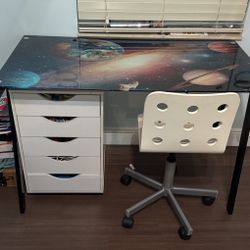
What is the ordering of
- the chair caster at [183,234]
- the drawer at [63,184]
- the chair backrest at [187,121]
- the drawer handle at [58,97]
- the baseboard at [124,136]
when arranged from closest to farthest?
the chair backrest at [187,121], the drawer handle at [58,97], the chair caster at [183,234], the drawer at [63,184], the baseboard at [124,136]

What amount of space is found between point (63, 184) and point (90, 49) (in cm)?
77

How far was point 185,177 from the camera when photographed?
2.23 meters

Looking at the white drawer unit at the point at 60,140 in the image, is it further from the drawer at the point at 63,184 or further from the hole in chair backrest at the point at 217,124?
the hole in chair backrest at the point at 217,124

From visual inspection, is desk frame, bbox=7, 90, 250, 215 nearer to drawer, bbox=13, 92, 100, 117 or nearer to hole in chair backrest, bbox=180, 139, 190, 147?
drawer, bbox=13, 92, 100, 117

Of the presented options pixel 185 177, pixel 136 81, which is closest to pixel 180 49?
pixel 136 81

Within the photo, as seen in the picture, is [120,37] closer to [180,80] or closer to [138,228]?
[180,80]

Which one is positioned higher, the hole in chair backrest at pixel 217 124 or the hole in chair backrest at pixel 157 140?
the hole in chair backrest at pixel 217 124

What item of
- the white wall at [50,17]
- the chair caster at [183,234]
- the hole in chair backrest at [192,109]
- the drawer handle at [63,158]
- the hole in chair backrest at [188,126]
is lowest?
the chair caster at [183,234]

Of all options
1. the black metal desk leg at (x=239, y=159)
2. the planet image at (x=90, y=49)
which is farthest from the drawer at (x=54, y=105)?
the black metal desk leg at (x=239, y=159)

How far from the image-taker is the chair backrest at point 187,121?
146 centimetres

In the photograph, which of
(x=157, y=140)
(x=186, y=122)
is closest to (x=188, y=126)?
(x=186, y=122)

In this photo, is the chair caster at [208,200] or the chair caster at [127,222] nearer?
the chair caster at [127,222]

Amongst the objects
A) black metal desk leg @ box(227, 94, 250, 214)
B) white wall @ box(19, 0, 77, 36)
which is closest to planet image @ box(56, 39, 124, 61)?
white wall @ box(19, 0, 77, 36)

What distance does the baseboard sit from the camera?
8.10 feet
